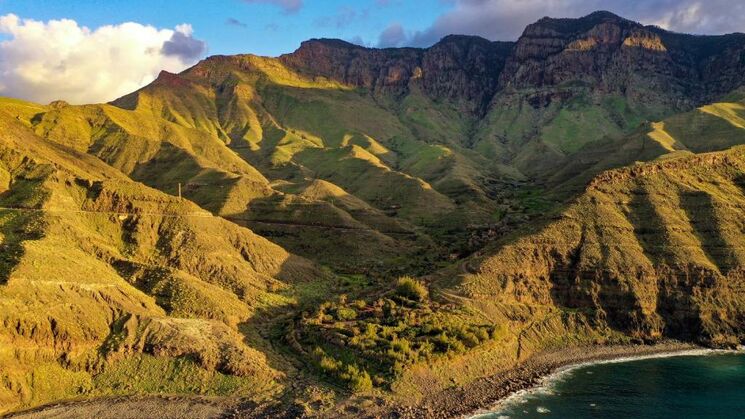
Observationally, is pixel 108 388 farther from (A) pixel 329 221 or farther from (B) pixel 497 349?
(A) pixel 329 221

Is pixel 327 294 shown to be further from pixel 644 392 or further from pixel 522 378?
pixel 644 392

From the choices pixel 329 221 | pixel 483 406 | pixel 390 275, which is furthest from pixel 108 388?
pixel 329 221

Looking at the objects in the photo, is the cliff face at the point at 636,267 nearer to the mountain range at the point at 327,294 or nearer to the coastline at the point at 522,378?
the mountain range at the point at 327,294

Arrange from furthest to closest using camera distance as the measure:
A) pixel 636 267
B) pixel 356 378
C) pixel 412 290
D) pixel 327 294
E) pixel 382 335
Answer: pixel 327 294, pixel 636 267, pixel 412 290, pixel 382 335, pixel 356 378

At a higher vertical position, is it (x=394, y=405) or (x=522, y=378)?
(x=522, y=378)

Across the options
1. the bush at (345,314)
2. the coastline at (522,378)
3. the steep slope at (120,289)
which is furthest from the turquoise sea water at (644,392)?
the steep slope at (120,289)

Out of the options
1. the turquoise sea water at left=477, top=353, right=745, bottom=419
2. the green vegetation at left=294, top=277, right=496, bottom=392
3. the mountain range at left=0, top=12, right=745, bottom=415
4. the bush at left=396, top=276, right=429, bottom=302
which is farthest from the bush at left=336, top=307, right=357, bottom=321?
the turquoise sea water at left=477, top=353, right=745, bottom=419

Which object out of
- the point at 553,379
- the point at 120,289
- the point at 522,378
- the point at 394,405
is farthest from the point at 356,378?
the point at 120,289
